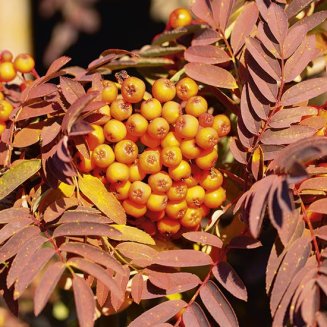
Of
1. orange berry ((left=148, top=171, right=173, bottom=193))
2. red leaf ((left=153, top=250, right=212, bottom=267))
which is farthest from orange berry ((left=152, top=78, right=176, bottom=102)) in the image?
red leaf ((left=153, top=250, right=212, bottom=267))

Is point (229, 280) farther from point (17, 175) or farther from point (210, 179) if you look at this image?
point (17, 175)

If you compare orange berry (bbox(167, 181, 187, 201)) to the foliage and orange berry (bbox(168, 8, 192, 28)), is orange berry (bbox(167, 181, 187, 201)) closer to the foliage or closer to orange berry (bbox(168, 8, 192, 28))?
the foliage

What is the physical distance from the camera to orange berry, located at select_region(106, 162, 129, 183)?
793 millimetres

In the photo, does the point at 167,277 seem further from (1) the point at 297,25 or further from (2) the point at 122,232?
(1) the point at 297,25

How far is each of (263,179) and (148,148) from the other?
18 cm

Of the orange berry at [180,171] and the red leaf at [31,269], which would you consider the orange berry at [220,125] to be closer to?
the orange berry at [180,171]

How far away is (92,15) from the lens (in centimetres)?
216

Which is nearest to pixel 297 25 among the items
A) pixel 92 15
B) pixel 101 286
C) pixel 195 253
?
pixel 195 253

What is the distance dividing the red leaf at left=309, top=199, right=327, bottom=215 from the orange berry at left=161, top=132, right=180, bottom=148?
0.63 feet

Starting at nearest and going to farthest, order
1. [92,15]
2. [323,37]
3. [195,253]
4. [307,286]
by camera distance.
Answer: [307,286], [195,253], [323,37], [92,15]

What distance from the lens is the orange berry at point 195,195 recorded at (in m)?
0.83

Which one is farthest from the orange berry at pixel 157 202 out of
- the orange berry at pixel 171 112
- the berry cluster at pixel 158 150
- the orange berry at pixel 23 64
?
the orange berry at pixel 23 64

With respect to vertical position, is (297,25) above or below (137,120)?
above

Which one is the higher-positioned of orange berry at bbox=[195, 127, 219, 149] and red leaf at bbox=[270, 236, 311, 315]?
orange berry at bbox=[195, 127, 219, 149]
